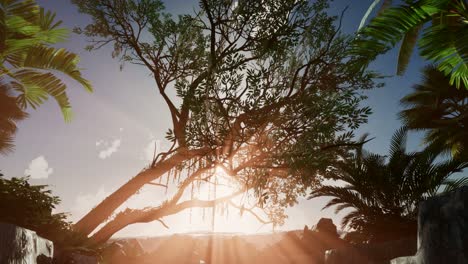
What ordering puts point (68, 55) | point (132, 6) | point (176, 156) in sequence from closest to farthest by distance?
point (68, 55)
point (176, 156)
point (132, 6)

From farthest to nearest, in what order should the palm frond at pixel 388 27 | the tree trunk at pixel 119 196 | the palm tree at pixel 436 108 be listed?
the palm tree at pixel 436 108, the tree trunk at pixel 119 196, the palm frond at pixel 388 27

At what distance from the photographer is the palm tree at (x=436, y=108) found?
52.1ft

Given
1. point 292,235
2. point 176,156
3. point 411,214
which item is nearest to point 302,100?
point 176,156

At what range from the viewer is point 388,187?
40.4ft

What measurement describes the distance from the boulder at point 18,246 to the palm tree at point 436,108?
51.2 feet

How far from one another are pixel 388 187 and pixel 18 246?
1141 cm

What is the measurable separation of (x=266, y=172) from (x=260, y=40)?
3.48m

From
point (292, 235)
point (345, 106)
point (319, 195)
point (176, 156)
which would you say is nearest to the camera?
point (345, 106)

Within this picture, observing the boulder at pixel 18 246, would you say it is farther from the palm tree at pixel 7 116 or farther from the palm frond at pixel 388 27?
the palm tree at pixel 7 116

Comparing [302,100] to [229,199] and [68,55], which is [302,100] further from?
[68,55]

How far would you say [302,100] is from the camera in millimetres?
8219

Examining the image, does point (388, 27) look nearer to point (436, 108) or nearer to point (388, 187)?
point (388, 187)

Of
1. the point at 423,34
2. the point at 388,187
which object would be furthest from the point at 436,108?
the point at 423,34

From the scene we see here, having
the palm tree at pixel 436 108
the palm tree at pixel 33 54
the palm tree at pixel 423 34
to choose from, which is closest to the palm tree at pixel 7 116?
the palm tree at pixel 33 54
